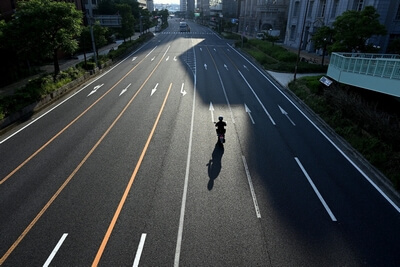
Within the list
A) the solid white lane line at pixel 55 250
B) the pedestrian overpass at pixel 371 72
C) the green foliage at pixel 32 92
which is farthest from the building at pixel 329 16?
the solid white lane line at pixel 55 250

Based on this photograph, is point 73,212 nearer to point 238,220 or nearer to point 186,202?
point 186,202

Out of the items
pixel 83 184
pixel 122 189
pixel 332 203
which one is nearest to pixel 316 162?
pixel 332 203

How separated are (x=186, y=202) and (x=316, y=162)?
759 centimetres

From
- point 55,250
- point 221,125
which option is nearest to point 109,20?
point 221,125

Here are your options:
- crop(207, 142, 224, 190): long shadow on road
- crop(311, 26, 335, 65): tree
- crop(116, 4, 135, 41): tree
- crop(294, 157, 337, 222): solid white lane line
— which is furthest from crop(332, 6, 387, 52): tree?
crop(116, 4, 135, 41): tree

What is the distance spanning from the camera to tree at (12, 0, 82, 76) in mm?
20703

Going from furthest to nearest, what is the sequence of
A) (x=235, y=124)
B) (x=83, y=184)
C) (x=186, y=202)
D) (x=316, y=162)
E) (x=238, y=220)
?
(x=235, y=124) → (x=316, y=162) → (x=83, y=184) → (x=186, y=202) → (x=238, y=220)

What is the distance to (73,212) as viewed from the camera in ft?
32.2

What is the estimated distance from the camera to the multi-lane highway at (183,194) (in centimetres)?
834

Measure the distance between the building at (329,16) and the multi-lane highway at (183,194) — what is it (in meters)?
17.9

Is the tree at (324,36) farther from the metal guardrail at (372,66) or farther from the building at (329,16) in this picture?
the metal guardrail at (372,66)

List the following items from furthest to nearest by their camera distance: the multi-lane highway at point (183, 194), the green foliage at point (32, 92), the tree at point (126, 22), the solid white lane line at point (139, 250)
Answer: the tree at point (126, 22)
the green foliage at point (32, 92)
the multi-lane highway at point (183, 194)
the solid white lane line at point (139, 250)

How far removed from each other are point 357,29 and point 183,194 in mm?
27083

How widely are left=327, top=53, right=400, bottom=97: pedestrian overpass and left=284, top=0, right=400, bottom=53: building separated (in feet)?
26.0
